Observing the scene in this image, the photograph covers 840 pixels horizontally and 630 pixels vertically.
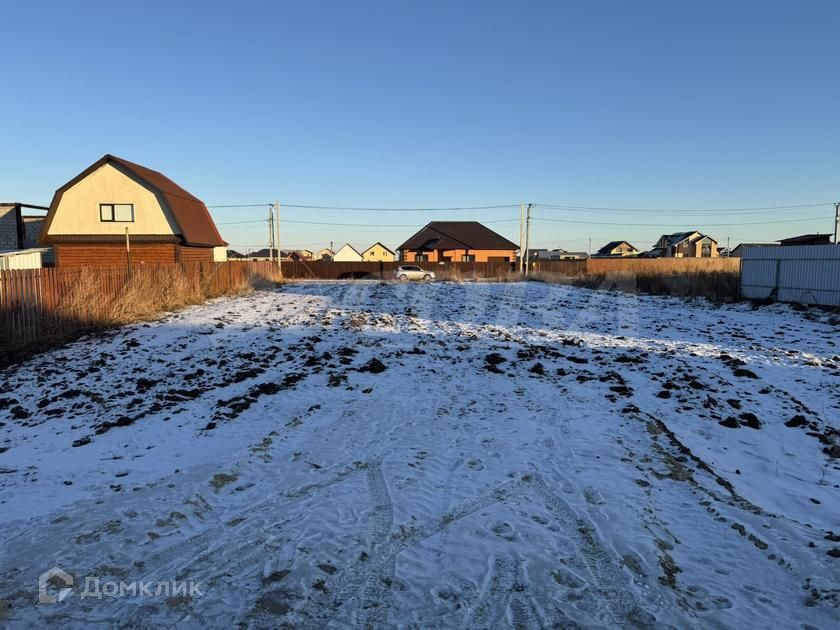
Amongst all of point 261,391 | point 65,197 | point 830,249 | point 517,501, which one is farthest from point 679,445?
point 65,197

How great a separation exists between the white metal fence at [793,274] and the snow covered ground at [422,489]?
1064cm

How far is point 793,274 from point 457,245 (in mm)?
38074

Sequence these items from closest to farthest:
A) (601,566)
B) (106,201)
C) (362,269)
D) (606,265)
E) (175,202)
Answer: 1. (601,566)
2. (106,201)
3. (175,202)
4. (606,265)
5. (362,269)

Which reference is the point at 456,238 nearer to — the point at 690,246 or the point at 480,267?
the point at 480,267

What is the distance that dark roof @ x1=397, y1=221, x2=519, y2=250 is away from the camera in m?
55.9

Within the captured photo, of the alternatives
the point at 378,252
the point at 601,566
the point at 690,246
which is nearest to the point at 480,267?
the point at 601,566

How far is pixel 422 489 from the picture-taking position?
4.36m

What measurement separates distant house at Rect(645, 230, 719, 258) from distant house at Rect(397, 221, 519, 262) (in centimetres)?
3585

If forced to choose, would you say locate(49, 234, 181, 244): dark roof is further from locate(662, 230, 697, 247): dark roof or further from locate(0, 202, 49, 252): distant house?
locate(662, 230, 697, 247): dark roof

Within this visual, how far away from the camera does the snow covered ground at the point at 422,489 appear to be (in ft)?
9.44

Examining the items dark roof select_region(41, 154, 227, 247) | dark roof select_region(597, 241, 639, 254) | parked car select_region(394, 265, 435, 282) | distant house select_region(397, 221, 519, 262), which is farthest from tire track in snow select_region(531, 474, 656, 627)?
dark roof select_region(597, 241, 639, 254)

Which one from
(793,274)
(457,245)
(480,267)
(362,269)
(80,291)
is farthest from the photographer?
(457,245)

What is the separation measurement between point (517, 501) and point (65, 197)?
31.4 meters

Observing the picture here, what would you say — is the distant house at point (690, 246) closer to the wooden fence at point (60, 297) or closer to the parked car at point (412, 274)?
the parked car at point (412, 274)
